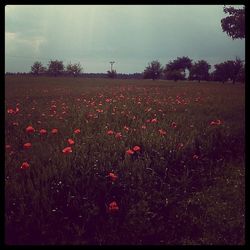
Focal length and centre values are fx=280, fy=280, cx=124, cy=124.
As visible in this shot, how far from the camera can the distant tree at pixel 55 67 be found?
132 m

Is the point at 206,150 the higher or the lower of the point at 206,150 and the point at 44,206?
the higher

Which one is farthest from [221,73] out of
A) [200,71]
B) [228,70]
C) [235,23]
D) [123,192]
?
[123,192]

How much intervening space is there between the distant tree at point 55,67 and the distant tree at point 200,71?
6810 centimetres

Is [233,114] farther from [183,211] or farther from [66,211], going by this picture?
[66,211]

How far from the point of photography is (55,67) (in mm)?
132500

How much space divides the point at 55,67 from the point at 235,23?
12534 cm

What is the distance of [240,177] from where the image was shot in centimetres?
507

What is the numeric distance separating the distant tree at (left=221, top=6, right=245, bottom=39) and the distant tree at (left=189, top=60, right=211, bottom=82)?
7583cm

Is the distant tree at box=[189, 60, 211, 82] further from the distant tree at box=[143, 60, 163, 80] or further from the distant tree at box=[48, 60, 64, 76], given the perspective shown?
the distant tree at box=[48, 60, 64, 76]

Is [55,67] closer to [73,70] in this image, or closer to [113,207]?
[73,70]

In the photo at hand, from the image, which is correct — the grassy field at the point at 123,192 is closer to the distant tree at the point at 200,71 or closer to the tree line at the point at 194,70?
the tree line at the point at 194,70
